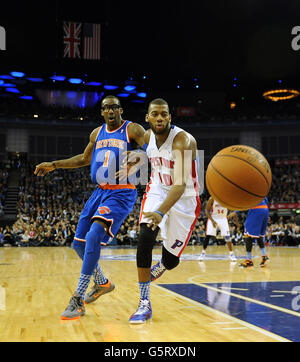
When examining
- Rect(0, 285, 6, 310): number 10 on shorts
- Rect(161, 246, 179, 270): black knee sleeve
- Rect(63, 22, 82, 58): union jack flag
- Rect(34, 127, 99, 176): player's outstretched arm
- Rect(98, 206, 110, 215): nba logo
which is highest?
Rect(63, 22, 82, 58): union jack flag

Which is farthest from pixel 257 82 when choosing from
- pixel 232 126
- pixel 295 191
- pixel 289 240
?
pixel 289 240

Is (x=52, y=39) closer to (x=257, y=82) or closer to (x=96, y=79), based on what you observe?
(x=96, y=79)

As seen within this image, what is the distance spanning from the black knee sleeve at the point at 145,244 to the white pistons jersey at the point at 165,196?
0.17m

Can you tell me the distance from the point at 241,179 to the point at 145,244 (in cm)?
109

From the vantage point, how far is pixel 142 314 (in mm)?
3508

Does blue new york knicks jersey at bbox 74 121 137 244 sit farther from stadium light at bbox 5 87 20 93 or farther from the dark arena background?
stadium light at bbox 5 87 20 93

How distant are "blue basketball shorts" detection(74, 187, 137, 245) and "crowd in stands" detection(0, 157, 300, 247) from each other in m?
12.8

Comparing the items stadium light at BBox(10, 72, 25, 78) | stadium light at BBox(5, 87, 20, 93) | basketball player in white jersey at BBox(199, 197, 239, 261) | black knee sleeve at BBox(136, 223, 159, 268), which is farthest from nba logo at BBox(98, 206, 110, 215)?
stadium light at BBox(5, 87, 20, 93)

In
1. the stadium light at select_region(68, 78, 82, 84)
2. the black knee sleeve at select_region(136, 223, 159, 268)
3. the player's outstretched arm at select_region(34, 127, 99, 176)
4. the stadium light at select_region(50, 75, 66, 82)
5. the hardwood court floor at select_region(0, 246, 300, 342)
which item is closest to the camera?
the hardwood court floor at select_region(0, 246, 300, 342)

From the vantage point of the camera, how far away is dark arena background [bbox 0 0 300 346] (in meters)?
3.75

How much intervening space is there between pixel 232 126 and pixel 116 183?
92.6 ft

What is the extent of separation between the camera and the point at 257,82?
2889 cm

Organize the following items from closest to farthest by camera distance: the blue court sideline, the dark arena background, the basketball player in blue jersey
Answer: the blue court sideline, the dark arena background, the basketball player in blue jersey

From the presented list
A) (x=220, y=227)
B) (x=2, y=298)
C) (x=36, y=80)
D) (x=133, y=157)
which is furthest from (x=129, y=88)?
(x=133, y=157)
